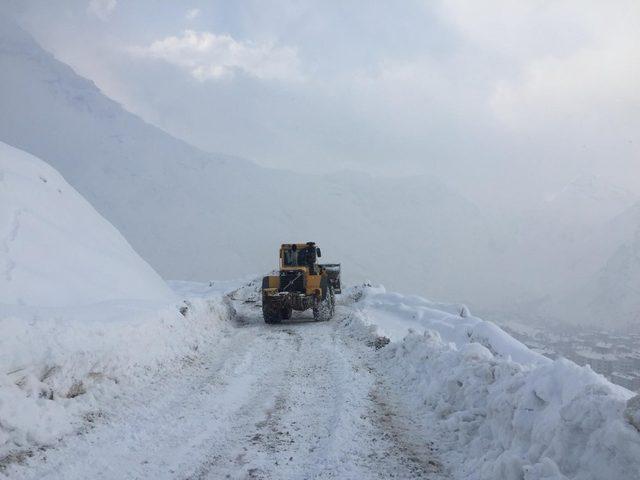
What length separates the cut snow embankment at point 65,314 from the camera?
534 centimetres

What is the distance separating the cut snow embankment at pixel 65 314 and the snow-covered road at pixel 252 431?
19.5 inches

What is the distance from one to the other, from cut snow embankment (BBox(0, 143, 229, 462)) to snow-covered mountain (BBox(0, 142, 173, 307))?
0.04 m

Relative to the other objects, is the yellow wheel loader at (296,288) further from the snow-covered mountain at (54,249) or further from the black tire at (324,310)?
the snow-covered mountain at (54,249)

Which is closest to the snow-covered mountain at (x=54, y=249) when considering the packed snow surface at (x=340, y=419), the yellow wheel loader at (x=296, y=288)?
the packed snow surface at (x=340, y=419)

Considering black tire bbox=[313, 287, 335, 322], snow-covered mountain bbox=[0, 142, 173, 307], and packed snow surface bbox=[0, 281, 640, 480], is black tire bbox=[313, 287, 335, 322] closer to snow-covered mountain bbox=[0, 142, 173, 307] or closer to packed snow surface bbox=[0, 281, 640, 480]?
snow-covered mountain bbox=[0, 142, 173, 307]

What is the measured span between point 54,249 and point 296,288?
8477mm

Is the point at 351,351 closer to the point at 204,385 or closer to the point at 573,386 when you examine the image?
the point at 204,385

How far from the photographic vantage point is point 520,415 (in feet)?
14.8

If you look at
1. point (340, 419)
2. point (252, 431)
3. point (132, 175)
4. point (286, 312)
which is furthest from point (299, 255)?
point (132, 175)

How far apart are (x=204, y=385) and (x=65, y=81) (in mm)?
209302

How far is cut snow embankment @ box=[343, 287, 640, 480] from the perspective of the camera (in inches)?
131

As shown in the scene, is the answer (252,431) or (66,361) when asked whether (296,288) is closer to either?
(66,361)

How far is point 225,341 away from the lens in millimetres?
12359

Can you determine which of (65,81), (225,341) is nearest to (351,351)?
(225,341)
